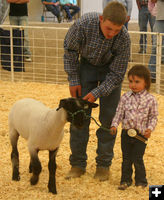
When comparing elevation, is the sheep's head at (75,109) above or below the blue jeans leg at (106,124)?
above

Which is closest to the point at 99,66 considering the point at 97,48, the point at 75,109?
the point at 97,48

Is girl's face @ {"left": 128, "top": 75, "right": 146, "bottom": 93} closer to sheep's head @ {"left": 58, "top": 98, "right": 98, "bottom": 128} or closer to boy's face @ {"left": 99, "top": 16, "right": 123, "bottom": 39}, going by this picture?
boy's face @ {"left": 99, "top": 16, "right": 123, "bottom": 39}

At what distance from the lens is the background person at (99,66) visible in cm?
316

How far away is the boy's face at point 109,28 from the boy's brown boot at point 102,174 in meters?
1.23

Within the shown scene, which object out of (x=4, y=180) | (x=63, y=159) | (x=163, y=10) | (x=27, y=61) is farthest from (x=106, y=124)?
(x=27, y=61)

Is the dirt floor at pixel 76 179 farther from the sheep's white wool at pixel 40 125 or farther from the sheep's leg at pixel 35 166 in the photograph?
the sheep's white wool at pixel 40 125

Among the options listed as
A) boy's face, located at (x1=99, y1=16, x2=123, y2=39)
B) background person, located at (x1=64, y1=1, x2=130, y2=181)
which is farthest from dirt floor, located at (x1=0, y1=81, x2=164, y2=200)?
boy's face, located at (x1=99, y1=16, x2=123, y2=39)

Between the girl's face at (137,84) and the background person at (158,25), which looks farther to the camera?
the background person at (158,25)

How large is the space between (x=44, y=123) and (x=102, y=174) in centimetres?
85

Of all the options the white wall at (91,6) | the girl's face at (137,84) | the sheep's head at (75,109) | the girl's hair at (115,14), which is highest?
the white wall at (91,6)

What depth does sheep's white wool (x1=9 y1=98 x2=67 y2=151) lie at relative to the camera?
3.09 metres

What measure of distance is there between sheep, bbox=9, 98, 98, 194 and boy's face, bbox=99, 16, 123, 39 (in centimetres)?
56

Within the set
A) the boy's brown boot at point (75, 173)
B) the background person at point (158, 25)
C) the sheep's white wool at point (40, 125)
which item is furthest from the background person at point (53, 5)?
the sheep's white wool at point (40, 125)

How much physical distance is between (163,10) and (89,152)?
3.33 meters
